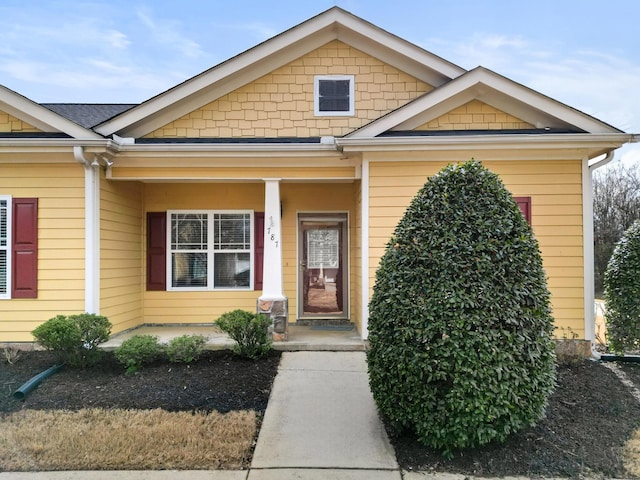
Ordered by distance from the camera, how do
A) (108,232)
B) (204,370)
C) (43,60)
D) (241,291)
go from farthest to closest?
1. (43,60)
2. (241,291)
3. (108,232)
4. (204,370)

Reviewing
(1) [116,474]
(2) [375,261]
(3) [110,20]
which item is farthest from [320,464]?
(3) [110,20]

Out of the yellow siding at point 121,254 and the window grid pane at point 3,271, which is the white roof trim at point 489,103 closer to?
the yellow siding at point 121,254

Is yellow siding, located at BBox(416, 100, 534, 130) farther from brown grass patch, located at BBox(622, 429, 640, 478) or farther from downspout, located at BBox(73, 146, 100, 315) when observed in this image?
downspout, located at BBox(73, 146, 100, 315)

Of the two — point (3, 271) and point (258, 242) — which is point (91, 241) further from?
point (258, 242)

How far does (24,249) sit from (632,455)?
7817mm

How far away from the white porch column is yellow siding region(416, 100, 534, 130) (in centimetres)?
274

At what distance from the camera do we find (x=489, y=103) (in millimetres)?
6918

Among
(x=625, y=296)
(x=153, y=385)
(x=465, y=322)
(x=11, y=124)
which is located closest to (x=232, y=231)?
(x=153, y=385)

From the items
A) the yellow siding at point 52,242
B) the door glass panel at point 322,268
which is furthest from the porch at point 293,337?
the yellow siding at point 52,242

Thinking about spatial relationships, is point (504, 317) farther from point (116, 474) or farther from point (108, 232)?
point (108, 232)

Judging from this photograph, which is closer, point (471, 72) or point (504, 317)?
point (504, 317)

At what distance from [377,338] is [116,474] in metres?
2.31

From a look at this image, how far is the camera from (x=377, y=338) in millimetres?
3799

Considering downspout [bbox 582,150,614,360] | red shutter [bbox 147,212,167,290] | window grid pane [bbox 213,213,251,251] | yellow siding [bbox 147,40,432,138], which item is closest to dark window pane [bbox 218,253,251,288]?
window grid pane [bbox 213,213,251,251]
